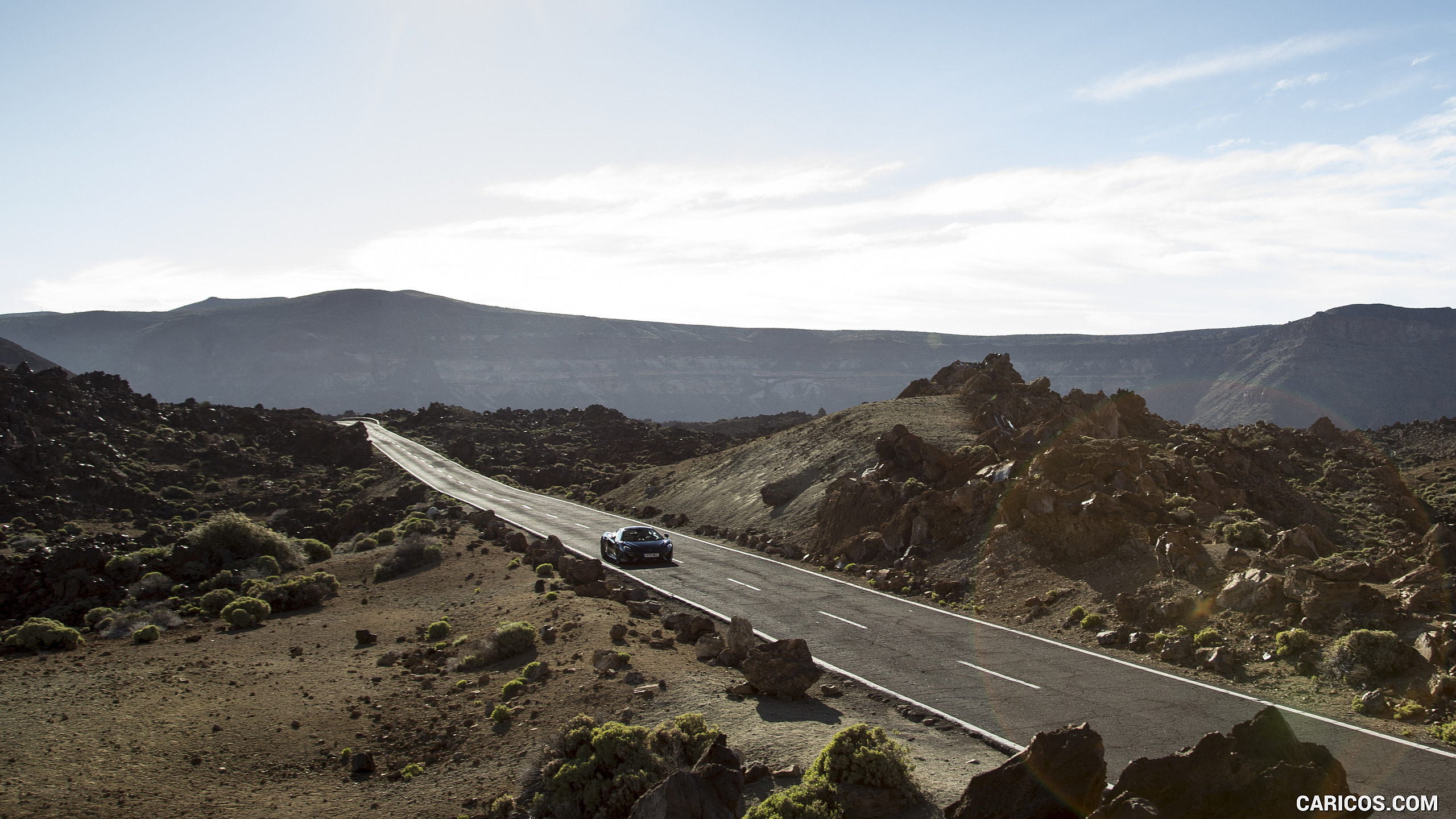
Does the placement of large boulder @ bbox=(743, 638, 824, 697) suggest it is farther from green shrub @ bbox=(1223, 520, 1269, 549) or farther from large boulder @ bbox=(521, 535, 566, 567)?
large boulder @ bbox=(521, 535, 566, 567)

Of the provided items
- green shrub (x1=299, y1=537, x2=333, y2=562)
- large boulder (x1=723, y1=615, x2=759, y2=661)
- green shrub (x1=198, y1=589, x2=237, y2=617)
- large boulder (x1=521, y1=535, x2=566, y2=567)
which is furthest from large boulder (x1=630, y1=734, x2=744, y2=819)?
green shrub (x1=299, y1=537, x2=333, y2=562)

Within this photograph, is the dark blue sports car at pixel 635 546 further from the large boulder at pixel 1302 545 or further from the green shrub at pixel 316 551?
the large boulder at pixel 1302 545

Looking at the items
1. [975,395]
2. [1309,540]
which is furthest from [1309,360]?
[1309,540]

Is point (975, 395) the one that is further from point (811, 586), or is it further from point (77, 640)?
point (77, 640)

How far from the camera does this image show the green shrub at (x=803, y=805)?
10.2 meters

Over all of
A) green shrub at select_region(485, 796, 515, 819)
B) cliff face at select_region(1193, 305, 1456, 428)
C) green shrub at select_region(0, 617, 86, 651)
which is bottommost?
green shrub at select_region(0, 617, 86, 651)

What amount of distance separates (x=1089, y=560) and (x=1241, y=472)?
19941 millimetres

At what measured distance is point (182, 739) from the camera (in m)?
16.5

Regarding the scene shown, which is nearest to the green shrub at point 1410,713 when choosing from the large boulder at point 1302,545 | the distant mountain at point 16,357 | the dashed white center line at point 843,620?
the large boulder at point 1302,545

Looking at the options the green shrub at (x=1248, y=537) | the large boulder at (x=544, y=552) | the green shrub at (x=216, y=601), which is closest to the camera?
the green shrub at (x=1248, y=537)

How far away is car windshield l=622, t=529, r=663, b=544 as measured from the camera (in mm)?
32312

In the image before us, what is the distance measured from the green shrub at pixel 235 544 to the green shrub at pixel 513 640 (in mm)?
19968

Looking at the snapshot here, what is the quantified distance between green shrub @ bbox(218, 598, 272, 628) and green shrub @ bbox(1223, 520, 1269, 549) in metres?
30.5

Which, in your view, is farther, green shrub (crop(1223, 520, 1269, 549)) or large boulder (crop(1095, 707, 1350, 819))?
green shrub (crop(1223, 520, 1269, 549))
